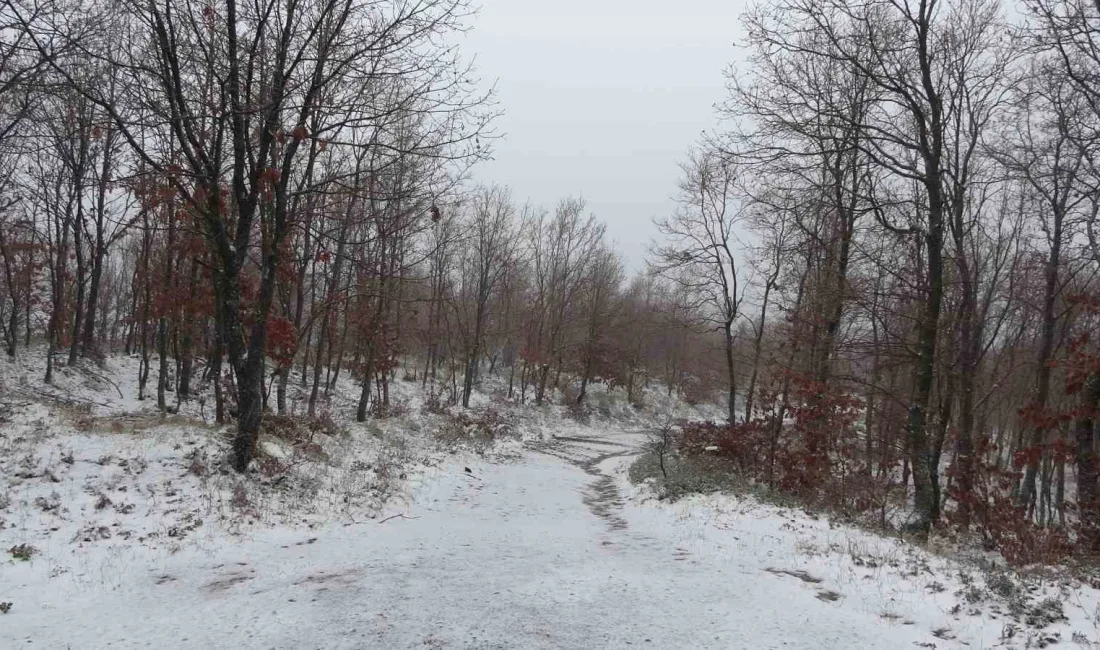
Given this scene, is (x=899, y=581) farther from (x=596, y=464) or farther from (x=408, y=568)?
(x=596, y=464)

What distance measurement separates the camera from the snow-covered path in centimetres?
448

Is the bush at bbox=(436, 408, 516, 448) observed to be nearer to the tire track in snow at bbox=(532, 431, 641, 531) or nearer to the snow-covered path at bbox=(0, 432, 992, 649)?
the tire track in snow at bbox=(532, 431, 641, 531)

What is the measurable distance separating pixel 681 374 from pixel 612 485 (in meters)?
39.8

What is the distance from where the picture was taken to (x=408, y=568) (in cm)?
615

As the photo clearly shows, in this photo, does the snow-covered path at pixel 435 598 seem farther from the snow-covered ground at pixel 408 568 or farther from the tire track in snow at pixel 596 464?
the tire track in snow at pixel 596 464

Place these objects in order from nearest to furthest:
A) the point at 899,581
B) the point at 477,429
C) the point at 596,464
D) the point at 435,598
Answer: the point at 435,598 → the point at 899,581 → the point at 596,464 → the point at 477,429

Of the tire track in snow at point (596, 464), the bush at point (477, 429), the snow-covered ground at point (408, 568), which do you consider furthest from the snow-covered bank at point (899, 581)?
the bush at point (477, 429)

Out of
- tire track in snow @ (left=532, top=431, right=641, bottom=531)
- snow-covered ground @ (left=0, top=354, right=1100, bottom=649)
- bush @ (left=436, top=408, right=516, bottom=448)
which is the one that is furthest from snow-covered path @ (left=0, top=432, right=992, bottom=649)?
bush @ (left=436, top=408, right=516, bottom=448)

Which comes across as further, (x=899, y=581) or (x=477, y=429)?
(x=477, y=429)

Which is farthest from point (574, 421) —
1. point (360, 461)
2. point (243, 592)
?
point (243, 592)

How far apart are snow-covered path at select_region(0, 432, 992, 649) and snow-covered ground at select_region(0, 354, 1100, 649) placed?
24mm

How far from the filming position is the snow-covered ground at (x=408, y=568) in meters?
4.62

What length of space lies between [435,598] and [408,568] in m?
0.99

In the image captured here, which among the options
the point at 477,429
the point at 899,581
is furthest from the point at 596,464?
the point at 899,581
